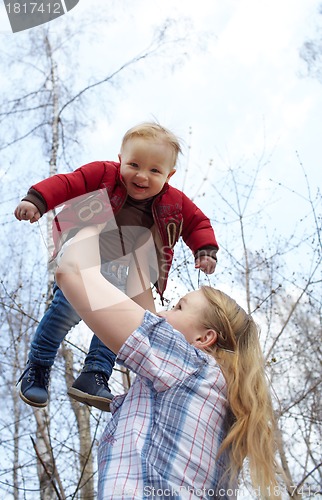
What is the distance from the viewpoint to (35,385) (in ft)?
7.22

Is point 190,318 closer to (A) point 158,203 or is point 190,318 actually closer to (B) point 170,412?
(B) point 170,412

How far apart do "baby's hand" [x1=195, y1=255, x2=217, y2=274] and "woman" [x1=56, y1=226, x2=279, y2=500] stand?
586mm

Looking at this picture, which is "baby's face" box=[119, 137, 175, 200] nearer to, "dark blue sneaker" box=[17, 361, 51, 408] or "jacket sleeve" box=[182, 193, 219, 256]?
"jacket sleeve" box=[182, 193, 219, 256]

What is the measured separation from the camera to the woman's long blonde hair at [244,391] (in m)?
1.54

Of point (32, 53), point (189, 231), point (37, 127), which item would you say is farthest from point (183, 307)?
point (32, 53)

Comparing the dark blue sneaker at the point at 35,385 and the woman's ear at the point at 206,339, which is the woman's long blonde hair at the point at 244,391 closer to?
the woman's ear at the point at 206,339

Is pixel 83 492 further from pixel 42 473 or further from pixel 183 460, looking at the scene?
pixel 183 460

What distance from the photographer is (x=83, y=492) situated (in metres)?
5.75

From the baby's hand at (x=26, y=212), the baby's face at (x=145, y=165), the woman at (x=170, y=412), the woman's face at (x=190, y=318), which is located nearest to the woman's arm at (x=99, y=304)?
the woman at (x=170, y=412)

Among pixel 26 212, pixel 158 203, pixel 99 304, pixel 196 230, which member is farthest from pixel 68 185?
pixel 99 304

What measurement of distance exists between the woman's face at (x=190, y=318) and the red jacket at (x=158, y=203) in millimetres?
465

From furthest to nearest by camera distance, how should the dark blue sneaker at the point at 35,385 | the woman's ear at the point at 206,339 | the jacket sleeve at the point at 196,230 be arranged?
1. the jacket sleeve at the point at 196,230
2. the dark blue sneaker at the point at 35,385
3. the woman's ear at the point at 206,339

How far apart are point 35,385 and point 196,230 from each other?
0.83 m

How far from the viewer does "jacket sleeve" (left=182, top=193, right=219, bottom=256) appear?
7.57 feet
